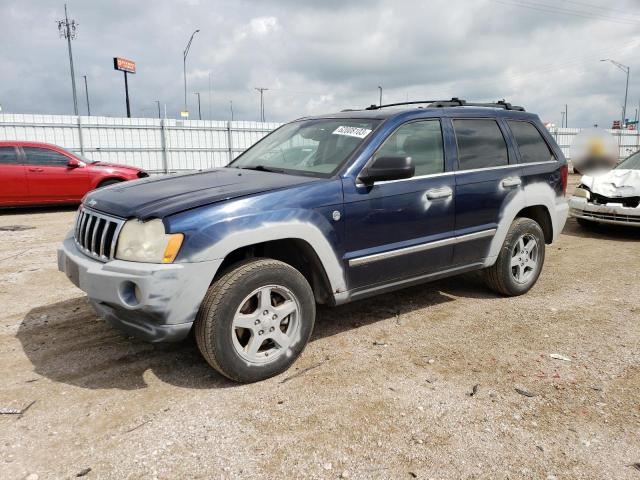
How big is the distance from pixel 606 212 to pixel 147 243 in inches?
292

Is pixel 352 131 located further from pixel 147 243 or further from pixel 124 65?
pixel 124 65

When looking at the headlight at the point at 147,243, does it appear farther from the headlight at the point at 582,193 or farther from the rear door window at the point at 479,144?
the headlight at the point at 582,193

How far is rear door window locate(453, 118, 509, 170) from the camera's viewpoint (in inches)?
166

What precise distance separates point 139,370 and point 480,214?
295 cm

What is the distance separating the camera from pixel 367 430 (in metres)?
2.67

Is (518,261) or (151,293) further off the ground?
(151,293)

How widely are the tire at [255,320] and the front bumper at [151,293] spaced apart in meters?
0.12

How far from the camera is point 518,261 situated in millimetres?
4750

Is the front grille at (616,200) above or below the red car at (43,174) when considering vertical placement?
below

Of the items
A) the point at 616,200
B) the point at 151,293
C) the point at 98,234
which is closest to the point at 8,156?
the point at 98,234

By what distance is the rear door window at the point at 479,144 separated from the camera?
4211 mm

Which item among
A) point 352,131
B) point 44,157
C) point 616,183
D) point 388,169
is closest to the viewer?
point 388,169

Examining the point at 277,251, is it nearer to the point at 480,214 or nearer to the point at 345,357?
the point at 345,357

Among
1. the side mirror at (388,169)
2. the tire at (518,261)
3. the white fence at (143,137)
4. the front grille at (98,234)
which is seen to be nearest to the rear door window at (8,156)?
the white fence at (143,137)
